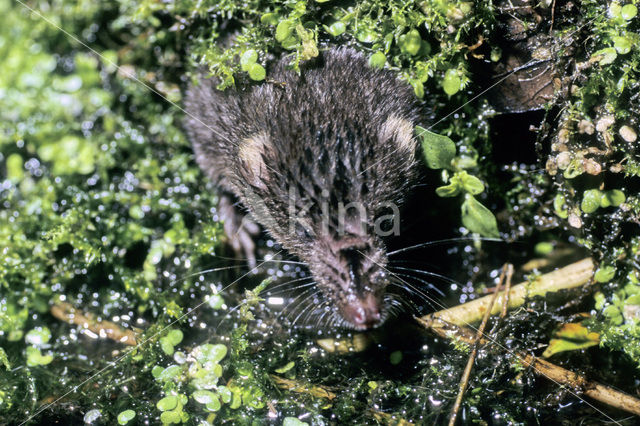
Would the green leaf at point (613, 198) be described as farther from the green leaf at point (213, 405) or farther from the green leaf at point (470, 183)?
the green leaf at point (213, 405)

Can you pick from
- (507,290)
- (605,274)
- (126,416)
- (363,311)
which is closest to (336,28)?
(363,311)

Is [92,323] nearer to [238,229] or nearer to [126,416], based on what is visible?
[126,416]

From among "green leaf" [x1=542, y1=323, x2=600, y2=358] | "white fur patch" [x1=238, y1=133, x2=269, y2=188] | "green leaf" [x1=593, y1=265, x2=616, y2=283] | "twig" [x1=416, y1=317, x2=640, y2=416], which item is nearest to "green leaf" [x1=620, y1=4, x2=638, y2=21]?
"green leaf" [x1=593, y1=265, x2=616, y2=283]

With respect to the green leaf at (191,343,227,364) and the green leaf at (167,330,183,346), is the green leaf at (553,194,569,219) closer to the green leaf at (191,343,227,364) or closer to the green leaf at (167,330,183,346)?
the green leaf at (191,343,227,364)

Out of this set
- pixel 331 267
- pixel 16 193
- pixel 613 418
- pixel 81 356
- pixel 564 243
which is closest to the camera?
pixel 613 418

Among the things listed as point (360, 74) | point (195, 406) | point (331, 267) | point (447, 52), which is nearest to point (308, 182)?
point (331, 267)

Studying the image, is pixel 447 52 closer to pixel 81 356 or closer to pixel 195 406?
pixel 195 406
